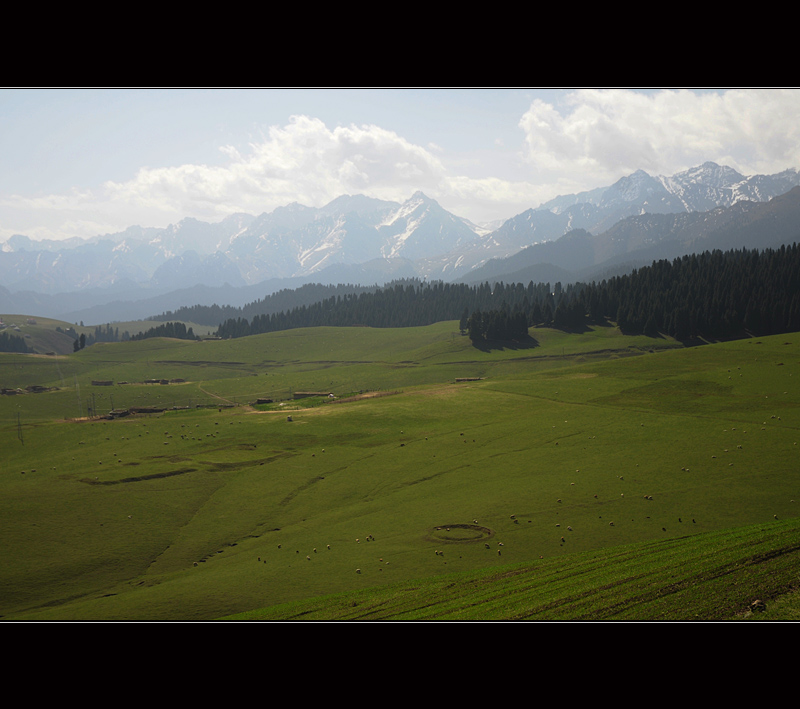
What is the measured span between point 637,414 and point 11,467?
70024mm

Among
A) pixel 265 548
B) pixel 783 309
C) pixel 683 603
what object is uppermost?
pixel 783 309

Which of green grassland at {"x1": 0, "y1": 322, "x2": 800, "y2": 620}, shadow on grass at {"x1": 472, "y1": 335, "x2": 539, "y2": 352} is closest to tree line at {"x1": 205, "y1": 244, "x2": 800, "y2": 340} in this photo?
shadow on grass at {"x1": 472, "y1": 335, "x2": 539, "y2": 352}

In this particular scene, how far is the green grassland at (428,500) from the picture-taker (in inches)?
1165

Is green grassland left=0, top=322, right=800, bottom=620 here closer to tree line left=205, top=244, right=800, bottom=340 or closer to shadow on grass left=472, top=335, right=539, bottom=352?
shadow on grass left=472, top=335, right=539, bottom=352

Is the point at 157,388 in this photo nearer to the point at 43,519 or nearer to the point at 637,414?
the point at 43,519

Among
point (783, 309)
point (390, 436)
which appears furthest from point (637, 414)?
point (783, 309)

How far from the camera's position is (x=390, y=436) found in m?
73.4

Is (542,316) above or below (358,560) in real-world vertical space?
above

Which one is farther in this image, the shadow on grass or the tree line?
the shadow on grass

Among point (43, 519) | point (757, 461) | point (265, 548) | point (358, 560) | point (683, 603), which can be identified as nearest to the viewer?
point (683, 603)

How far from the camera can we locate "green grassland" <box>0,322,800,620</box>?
29594 millimetres

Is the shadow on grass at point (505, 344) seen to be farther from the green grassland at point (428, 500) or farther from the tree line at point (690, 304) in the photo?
the green grassland at point (428, 500)

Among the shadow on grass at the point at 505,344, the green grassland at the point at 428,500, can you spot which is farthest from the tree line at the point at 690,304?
the green grassland at the point at 428,500

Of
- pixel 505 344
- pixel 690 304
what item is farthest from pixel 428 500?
pixel 690 304
